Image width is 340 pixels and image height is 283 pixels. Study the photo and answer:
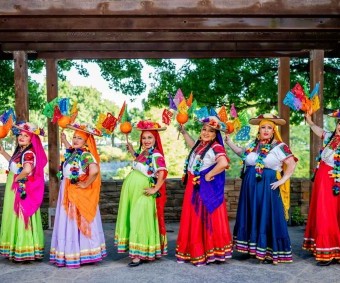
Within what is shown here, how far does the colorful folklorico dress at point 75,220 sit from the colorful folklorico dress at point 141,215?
34 centimetres

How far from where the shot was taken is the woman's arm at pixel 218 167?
4.97 m

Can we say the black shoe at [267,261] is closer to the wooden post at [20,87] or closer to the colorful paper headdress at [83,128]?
the colorful paper headdress at [83,128]

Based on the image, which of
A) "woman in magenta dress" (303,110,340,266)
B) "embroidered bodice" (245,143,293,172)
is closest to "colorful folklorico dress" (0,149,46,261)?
"embroidered bodice" (245,143,293,172)

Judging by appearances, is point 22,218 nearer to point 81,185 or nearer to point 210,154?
point 81,185

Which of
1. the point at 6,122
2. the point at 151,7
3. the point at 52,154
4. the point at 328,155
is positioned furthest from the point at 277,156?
the point at 52,154

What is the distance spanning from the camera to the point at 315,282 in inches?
180

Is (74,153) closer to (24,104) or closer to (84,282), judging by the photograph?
(84,282)

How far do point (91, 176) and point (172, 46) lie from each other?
8.77 feet

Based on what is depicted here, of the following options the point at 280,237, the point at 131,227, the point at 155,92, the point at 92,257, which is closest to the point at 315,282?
the point at 280,237

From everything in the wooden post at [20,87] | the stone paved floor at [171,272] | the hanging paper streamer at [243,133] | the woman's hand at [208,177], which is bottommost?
the stone paved floor at [171,272]

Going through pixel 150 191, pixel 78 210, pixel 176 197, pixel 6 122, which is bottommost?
pixel 176 197

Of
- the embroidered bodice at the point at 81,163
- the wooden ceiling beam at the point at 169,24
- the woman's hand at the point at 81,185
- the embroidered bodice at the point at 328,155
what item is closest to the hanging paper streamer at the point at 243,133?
the embroidered bodice at the point at 328,155

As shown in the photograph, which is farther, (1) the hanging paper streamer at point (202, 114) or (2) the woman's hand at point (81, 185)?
(1) the hanging paper streamer at point (202, 114)

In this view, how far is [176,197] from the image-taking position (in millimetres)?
8008
